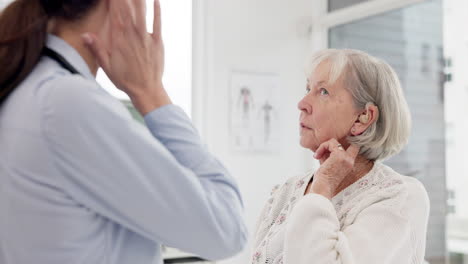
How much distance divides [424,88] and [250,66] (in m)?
1.30

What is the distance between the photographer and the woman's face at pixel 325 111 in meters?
1.64

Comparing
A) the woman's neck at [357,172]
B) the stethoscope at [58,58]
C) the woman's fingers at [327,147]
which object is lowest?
the woman's neck at [357,172]

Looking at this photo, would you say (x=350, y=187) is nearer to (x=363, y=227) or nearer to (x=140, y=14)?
(x=363, y=227)

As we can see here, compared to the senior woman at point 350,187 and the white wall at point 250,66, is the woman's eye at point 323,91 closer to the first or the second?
the senior woman at point 350,187

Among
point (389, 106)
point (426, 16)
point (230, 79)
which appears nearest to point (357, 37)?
point (426, 16)

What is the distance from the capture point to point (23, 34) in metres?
0.80

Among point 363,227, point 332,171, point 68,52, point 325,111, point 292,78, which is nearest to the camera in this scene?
point 68,52

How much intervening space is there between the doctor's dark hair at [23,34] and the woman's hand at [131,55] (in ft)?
0.22

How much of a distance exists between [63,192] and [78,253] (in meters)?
0.09

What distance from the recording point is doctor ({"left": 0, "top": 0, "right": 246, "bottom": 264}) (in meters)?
0.76

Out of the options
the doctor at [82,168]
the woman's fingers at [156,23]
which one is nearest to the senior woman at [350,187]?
the doctor at [82,168]

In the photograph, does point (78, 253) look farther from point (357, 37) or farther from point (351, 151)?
point (357, 37)

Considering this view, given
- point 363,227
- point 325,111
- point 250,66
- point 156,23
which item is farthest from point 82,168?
point 250,66

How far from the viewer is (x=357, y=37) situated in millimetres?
4117
